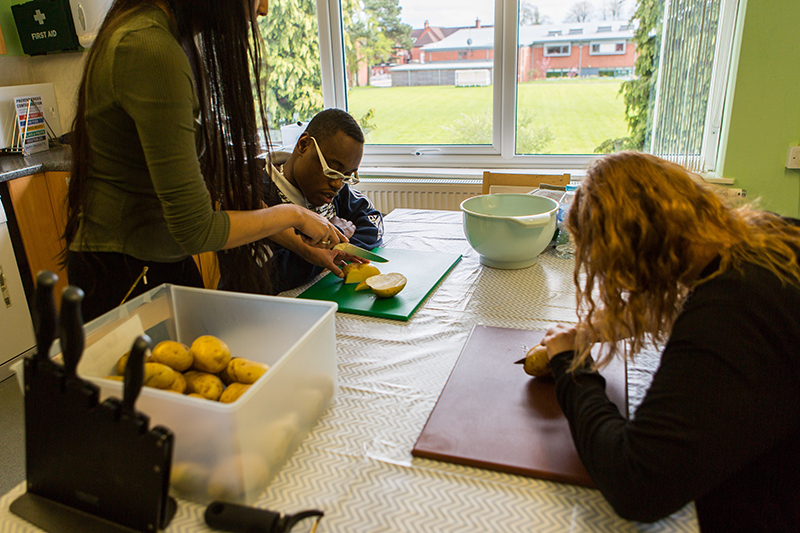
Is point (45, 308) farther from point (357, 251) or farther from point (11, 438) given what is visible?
point (11, 438)

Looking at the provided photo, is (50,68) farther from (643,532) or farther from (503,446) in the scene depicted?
(643,532)

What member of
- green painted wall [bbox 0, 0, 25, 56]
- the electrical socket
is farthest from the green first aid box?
the electrical socket

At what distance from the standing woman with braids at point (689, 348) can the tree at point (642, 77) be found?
2.25 m

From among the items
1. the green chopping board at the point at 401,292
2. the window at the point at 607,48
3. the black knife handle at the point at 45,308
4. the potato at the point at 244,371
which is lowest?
the green chopping board at the point at 401,292

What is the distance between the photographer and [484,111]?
3.15 m

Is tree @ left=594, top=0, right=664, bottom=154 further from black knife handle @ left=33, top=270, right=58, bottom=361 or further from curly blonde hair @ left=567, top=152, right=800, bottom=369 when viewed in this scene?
black knife handle @ left=33, top=270, right=58, bottom=361

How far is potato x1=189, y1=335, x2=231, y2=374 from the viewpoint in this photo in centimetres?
73

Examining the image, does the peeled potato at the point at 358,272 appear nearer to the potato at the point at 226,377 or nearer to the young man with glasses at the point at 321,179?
the young man with glasses at the point at 321,179

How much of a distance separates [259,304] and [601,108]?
8.65 ft

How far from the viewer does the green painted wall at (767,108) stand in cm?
223

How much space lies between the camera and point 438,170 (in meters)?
3.25

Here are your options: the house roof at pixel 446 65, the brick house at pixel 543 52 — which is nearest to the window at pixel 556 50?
the brick house at pixel 543 52

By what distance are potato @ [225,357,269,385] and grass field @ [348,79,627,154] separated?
2.72 meters

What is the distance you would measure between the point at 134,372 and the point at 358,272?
86 centimetres
